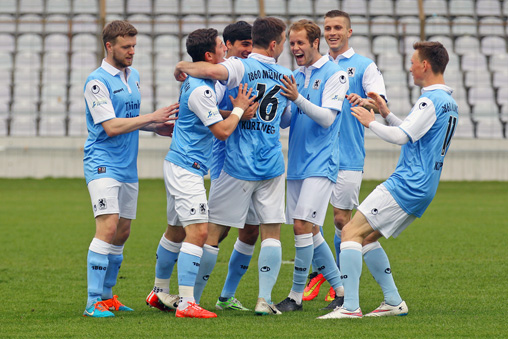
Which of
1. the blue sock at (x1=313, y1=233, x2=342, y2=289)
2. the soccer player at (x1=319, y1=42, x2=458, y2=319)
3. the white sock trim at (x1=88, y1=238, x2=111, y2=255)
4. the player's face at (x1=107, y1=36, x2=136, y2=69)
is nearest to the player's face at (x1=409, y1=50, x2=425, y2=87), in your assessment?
the soccer player at (x1=319, y1=42, x2=458, y2=319)

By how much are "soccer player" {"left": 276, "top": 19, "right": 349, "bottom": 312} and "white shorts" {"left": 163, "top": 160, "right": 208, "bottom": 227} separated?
0.82m

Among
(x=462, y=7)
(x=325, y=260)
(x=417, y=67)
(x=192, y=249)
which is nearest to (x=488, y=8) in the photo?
(x=462, y=7)

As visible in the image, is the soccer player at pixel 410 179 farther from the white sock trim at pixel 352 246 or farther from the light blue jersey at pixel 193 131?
the light blue jersey at pixel 193 131

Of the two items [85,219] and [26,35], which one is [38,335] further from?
[26,35]

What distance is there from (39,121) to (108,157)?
15715 millimetres

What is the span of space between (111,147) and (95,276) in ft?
3.23

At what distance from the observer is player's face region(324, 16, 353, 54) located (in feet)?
23.0

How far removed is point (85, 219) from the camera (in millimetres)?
12742

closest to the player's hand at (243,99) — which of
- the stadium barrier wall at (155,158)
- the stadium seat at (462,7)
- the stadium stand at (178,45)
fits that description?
the stadium barrier wall at (155,158)

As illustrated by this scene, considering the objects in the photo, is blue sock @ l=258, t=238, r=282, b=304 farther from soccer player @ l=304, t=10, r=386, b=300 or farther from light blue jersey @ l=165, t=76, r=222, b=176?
soccer player @ l=304, t=10, r=386, b=300

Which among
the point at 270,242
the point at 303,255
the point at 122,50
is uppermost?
the point at 122,50

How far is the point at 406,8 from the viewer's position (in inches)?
981

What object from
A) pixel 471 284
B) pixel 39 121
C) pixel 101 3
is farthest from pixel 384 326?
pixel 101 3

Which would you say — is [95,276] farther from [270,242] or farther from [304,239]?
[304,239]
